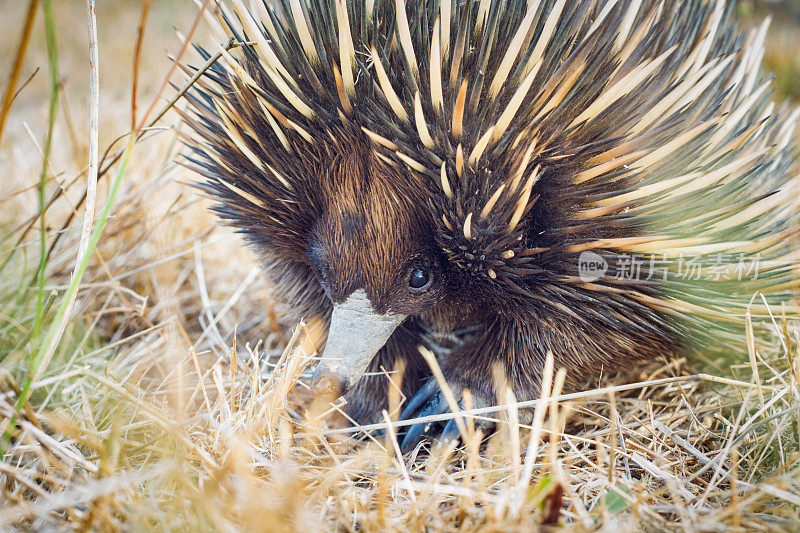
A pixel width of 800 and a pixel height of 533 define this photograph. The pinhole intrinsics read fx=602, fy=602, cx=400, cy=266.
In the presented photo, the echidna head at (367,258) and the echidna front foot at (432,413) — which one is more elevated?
the echidna head at (367,258)

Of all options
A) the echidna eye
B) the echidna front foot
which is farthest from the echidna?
the echidna front foot

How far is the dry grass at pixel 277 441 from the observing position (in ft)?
3.07

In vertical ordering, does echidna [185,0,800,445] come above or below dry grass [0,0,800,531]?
above

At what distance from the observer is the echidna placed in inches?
42.7

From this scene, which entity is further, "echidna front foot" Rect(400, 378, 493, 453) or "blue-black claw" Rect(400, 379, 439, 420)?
"blue-black claw" Rect(400, 379, 439, 420)

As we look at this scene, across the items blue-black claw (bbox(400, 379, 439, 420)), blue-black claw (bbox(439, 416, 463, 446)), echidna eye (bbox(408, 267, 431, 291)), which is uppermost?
echidna eye (bbox(408, 267, 431, 291))

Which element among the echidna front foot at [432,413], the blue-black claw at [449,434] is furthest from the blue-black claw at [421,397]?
the blue-black claw at [449,434]

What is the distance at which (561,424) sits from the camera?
127cm

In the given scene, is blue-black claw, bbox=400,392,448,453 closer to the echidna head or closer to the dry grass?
the dry grass

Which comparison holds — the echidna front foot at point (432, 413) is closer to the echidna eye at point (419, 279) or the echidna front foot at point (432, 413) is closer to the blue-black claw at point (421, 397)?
the blue-black claw at point (421, 397)

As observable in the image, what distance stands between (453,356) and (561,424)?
31cm

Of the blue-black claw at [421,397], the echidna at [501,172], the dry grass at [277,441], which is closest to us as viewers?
the dry grass at [277,441]

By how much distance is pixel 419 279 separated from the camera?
1193mm

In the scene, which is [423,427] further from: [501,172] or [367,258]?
[501,172]
